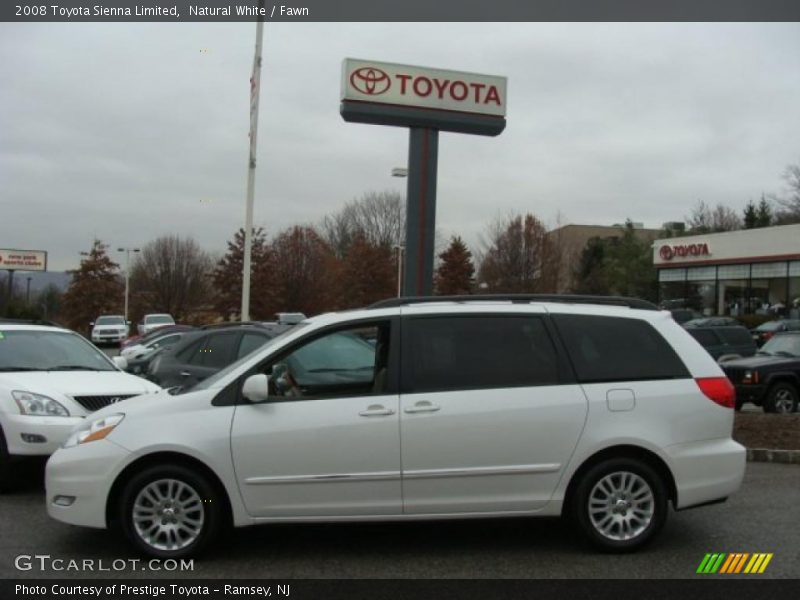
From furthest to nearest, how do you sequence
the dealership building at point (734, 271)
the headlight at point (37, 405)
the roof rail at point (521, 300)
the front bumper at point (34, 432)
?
1. the dealership building at point (734, 271)
2. the headlight at point (37, 405)
3. the front bumper at point (34, 432)
4. the roof rail at point (521, 300)

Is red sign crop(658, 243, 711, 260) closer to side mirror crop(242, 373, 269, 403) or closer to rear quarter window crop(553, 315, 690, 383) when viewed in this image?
rear quarter window crop(553, 315, 690, 383)

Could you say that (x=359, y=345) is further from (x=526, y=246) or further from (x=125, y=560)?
(x=526, y=246)

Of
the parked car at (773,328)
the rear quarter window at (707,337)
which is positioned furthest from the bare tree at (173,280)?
the rear quarter window at (707,337)

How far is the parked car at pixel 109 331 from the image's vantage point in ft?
135

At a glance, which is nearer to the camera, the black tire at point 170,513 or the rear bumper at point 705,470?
the black tire at point 170,513

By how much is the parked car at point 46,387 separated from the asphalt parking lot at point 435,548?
610mm

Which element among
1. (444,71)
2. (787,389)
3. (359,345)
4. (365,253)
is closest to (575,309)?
(359,345)

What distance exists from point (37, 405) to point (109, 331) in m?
36.8

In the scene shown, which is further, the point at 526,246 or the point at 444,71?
the point at 526,246

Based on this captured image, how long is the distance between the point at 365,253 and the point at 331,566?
48205 mm

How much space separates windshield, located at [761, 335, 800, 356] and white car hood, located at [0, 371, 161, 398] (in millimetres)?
11331

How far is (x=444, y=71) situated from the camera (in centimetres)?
1623

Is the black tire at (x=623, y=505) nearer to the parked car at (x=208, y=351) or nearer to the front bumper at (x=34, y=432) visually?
the front bumper at (x=34, y=432)
